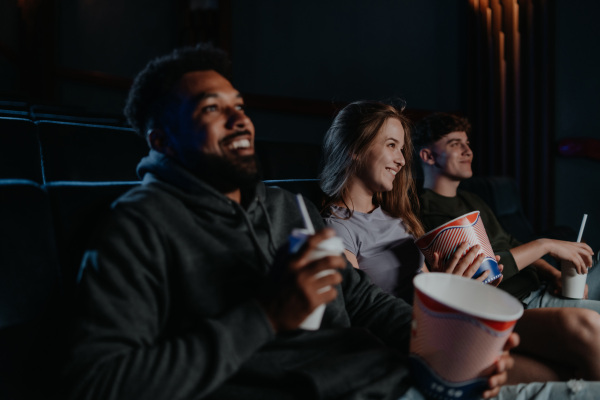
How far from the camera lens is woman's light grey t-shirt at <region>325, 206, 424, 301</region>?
53.2 inches

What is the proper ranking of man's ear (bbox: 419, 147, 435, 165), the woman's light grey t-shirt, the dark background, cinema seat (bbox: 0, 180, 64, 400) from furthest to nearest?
the dark background, man's ear (bbox: 419, 147, 435, 165), the woman's light grey t-shirt, cinema seat (bbox: 0, 180, 64, 400)

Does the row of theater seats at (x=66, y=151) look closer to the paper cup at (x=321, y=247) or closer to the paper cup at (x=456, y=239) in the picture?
the paper cup at (x=321, y=247)

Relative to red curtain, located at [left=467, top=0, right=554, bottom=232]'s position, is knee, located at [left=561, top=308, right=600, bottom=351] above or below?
below

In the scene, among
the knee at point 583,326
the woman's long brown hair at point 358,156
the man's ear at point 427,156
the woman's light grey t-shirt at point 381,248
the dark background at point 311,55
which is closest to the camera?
the knee at point 583,326

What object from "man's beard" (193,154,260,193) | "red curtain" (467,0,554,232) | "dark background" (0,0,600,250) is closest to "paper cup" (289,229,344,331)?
"man's beard" (193,154,260,193)

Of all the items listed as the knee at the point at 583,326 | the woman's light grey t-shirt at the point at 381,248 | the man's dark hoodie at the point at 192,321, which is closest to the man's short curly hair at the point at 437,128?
the woman's light grey t-shirt at the point at 381,248

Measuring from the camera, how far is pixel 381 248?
141cm

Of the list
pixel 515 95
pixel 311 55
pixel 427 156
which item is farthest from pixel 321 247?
→ pixel 515 95

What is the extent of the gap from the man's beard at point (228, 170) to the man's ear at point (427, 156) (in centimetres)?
122

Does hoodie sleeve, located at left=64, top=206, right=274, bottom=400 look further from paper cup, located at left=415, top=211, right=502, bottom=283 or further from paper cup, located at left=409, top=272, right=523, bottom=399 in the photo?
paper cup, located at left=415, top=211, right=502, bottom=283

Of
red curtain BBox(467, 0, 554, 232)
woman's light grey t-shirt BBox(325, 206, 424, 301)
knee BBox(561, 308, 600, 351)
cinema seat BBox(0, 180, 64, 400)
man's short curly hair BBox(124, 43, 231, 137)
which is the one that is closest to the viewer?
cinema seat BBox(0, 180, 64, 400)

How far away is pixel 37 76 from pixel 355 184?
2099 millimetres

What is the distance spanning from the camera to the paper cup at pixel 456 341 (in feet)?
2.15

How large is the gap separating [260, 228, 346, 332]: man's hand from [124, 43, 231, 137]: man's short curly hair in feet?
1.59
